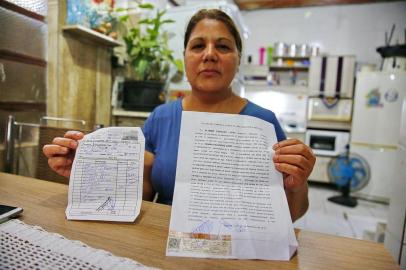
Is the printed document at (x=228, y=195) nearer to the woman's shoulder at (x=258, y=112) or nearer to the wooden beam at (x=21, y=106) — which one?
the woman's shoulder at (x=258, y=112)

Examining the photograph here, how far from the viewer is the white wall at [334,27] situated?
4.50 metres

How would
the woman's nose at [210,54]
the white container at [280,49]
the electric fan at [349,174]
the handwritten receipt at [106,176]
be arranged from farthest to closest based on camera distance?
the white container at [280,49] → the electric fan at [349,174] → the woman's nose at [210,54] → the handwritten receipt at [106,176]

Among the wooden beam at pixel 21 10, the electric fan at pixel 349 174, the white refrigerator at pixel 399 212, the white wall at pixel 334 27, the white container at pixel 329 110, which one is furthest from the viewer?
the white wall at pixel 334 27

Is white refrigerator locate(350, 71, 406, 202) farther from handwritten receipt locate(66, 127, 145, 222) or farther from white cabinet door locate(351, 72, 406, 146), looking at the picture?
handwritten receipt locate(66, 127, 145, 222)

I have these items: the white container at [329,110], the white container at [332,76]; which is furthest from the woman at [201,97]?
the white container at [332,76]

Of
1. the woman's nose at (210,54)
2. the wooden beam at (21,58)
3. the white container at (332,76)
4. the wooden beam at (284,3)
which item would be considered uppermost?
the wooden beam at (284,3)

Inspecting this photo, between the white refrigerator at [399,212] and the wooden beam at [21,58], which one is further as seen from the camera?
the white refrigerator at [399,212]

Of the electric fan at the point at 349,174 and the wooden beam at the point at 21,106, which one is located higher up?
the wooden beam at the point at 21,106

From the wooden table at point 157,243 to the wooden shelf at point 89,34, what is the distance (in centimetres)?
140

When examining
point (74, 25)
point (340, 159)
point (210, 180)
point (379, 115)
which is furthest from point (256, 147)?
point (379, 115)

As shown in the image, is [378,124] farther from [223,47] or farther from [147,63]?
[223,47]

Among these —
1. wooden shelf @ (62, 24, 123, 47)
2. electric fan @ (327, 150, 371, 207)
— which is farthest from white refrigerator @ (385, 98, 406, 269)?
wooden shelf @ (62, 24, 123, 47)

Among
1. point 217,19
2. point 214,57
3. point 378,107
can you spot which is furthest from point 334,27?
point 214,57

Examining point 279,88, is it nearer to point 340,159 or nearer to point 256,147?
point 340,159
